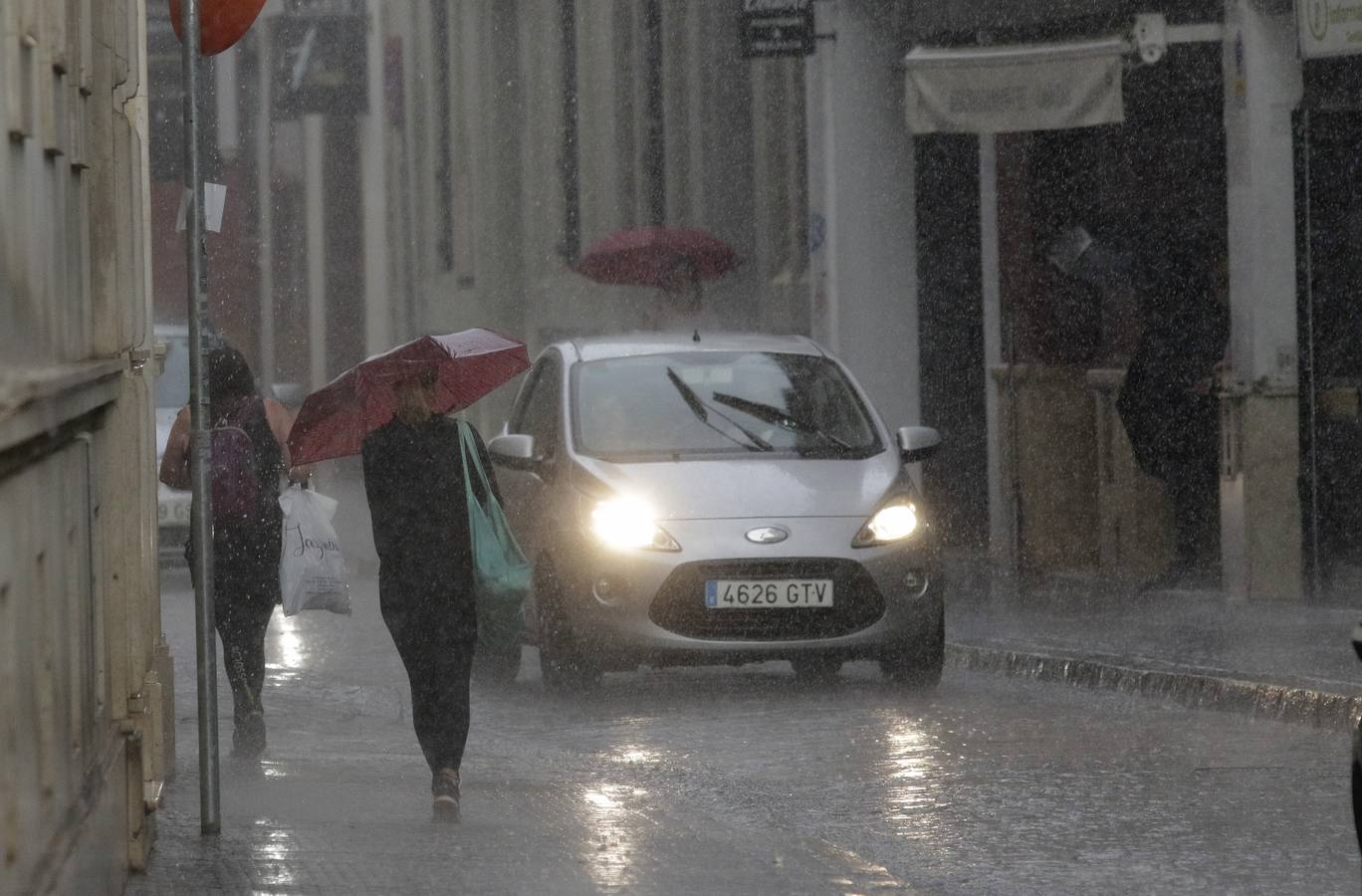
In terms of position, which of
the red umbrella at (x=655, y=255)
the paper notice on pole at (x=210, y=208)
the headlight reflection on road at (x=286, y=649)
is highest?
the red umbrella at (x=655, y=255)

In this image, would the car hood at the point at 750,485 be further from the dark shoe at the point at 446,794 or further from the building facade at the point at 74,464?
the building facade at the point at 74,464

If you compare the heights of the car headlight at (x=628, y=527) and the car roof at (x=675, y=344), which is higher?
the car roof at (x=675, y=344)

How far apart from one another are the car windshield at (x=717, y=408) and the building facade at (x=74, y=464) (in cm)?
432

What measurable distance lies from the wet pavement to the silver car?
0.30 metres

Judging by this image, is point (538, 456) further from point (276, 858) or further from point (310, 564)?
point (276, 858)

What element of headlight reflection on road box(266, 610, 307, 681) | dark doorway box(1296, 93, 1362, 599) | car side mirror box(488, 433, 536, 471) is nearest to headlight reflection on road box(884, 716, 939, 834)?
car side mirror box(488, 433, 536, 471)

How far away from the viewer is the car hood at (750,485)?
12.3 metres

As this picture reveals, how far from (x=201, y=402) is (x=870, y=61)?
41.7 ft

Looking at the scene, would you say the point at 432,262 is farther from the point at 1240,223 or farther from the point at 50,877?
the point at 50,877

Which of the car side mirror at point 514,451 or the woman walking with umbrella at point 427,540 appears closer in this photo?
the woman walking with umbrella at point 427,540

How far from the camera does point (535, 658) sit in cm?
1487

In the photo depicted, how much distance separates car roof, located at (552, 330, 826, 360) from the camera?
44.2 feet

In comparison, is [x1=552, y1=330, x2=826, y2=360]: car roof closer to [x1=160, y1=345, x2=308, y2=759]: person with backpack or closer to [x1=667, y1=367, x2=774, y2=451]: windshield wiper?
[x1=667, y1=367, x2=774, y2=451]: windshield wiper

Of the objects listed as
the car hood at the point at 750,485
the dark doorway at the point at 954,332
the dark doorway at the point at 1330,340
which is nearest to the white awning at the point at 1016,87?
the dark doorway at the point at 1330,340
